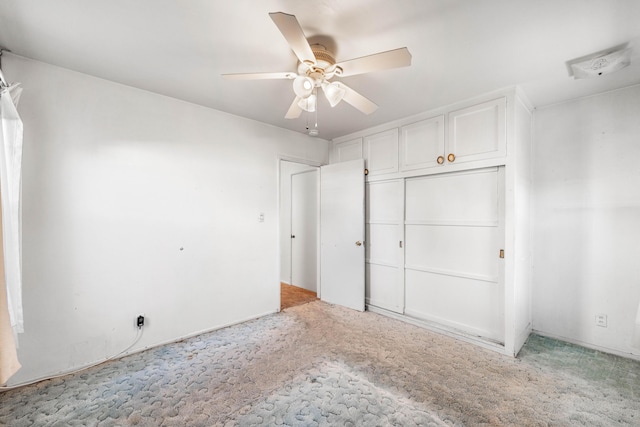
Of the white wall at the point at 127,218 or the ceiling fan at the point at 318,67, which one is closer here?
the ceiling fan at the point at 318,67

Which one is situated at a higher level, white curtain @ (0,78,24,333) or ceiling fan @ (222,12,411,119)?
ceiling fan @ (222,12,411,119)

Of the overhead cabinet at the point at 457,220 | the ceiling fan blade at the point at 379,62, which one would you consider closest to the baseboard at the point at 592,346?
the overhead cabinet at the point at 457,220

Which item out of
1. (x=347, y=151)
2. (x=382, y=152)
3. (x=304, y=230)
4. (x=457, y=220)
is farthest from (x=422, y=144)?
(x=304, y=230)

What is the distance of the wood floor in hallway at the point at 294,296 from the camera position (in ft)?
12.5

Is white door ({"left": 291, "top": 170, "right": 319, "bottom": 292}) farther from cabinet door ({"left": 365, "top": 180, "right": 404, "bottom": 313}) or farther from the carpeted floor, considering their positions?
the carpeted floor

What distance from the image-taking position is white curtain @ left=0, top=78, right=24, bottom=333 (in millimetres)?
1448

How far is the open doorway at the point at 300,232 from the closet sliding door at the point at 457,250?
5.01 ft

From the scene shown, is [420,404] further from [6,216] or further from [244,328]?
[6,216]

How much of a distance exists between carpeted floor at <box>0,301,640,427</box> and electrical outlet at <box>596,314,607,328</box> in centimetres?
26

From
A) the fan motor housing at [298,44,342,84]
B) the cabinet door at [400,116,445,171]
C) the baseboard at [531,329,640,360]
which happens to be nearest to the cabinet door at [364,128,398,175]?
the cabinet door at [400,116,445,171]

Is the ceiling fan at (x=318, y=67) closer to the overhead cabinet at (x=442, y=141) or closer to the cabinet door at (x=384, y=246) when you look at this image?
the overhead cabinet at (x=442, y=141)

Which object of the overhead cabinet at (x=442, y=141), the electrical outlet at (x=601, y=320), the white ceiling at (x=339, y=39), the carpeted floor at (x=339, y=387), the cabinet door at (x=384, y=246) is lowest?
the carpeted floor at (x=339, y=387)

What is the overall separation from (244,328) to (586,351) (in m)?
3.30

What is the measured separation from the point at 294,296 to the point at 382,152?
8.14 ft
